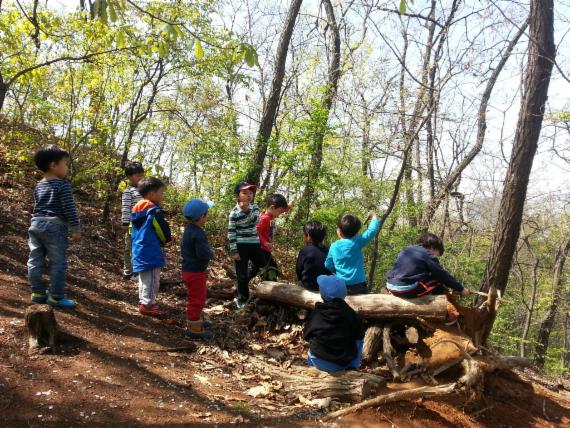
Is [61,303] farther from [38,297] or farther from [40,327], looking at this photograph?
[40,327]

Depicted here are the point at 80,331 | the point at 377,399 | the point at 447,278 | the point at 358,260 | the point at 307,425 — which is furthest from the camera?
the point at 358,260

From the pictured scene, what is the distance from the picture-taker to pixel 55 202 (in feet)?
14.8

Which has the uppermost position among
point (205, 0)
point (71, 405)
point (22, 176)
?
point (205, 0)

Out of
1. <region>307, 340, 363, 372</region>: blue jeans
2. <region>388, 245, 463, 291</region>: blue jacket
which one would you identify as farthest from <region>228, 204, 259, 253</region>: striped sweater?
<region>388, 245, 463, 291</region>: blue jacket

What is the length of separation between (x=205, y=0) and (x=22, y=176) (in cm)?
542

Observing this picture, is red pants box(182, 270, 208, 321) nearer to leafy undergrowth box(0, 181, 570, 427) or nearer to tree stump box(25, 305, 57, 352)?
leafy undergrowth box(0, 181, 570, 427)

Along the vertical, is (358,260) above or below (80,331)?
A: above

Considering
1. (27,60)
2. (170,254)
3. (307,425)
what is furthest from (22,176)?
(307,425)

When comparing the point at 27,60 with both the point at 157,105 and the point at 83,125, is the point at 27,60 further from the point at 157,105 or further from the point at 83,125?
the point at 157,105

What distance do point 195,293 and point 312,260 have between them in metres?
1.66

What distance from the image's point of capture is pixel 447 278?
4957 mm

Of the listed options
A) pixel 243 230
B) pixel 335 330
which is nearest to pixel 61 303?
pixel 243 230

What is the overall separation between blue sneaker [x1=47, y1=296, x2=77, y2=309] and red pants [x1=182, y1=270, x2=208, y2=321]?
1285 millimetres

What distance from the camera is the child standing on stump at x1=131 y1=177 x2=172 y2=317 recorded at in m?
5.05
